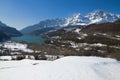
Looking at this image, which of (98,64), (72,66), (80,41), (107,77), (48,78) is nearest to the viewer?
(48,78)

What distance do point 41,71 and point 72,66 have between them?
409 centimetres

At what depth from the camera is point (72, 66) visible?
24594 millimetres

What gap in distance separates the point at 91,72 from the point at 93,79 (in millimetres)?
1757

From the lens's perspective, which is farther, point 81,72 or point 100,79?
point 81,72

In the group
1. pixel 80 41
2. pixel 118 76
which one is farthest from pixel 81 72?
pixel 80 41

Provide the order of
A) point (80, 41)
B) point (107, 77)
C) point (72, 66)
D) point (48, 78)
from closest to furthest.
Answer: point (48, 78) → point (107, 77) → point (72, 66) → point (80, 41)

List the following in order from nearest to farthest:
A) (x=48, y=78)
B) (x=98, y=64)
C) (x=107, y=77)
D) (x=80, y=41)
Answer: (x=48, y=78), (x=107, y=77), (x=98, y=64), (x=80, y=41)

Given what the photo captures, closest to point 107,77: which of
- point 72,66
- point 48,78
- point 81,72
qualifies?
point 81,72

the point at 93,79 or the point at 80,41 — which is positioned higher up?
the point at 80,41

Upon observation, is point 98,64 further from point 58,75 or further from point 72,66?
point 58,75

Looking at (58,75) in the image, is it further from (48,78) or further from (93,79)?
(93,79)

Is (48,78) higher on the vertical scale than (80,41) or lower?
lower

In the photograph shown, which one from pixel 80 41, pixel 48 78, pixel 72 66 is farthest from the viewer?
pixel 80 41

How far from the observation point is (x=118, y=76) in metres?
23.6
